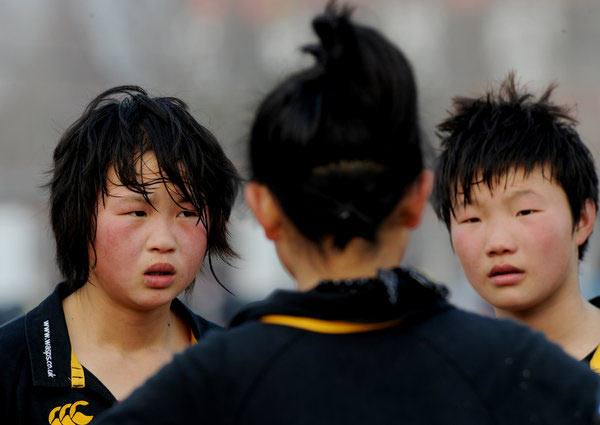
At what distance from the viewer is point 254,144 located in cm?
182

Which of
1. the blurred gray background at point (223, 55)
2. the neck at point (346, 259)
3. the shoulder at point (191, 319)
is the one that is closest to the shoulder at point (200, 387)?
the neck at point (346, 259)

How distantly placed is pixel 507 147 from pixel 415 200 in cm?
125

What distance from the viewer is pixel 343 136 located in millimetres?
1710

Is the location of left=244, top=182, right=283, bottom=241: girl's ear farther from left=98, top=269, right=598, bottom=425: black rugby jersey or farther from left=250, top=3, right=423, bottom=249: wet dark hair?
left=98, top=269, right=598, bottom=425: black rugby jersey

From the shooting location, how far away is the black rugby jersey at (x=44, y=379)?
2.59 metres

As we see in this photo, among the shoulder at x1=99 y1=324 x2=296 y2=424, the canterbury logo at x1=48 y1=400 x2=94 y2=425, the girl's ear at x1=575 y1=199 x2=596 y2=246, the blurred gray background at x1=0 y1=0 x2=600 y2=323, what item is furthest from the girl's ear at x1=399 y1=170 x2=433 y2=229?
the blurred gray background at x1=0 y1=0 x2=600 y2=323

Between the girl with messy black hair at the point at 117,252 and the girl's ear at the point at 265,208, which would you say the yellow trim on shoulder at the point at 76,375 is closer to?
the girl with messy black hair at the point at 117,252

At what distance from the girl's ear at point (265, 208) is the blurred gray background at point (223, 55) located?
13195 millimetres

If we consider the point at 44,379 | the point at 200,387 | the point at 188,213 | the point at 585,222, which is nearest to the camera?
the point at 200,387

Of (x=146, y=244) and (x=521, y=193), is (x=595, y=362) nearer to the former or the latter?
(x=521, y=193)

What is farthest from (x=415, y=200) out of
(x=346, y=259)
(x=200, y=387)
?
(x=200, y=387)

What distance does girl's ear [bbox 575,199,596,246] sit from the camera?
3.06 metres

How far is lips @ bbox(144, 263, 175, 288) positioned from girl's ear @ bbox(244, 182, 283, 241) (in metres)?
0.95

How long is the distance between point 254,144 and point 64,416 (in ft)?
3.96
